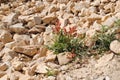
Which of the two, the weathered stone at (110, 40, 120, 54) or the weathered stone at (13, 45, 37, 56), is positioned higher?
the weathered stone at (110, 40, 120, 54)

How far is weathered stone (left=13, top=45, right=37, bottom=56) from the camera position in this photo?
15.6 ft

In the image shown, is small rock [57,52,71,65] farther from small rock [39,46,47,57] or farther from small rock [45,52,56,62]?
small rock [39,46,47,57]

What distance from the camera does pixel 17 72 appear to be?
446cm

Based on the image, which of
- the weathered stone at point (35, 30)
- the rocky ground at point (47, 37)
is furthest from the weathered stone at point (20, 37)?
the weathered stone at point (35, 30)

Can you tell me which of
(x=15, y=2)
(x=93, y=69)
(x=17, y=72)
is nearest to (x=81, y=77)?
(x=93, y=69)

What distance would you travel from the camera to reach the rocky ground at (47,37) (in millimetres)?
4152

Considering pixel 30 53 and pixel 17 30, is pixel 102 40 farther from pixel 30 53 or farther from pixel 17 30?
pixel 17 30

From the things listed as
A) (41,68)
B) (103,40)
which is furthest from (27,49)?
(103,40)

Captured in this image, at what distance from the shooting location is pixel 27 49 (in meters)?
4.78

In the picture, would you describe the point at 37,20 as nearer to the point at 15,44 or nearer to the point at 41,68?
the point at 15,44

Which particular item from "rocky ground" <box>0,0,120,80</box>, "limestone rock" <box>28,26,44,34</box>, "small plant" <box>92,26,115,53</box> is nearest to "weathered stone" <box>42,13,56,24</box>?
"rocky ground" <box>0,0,120,80</box>

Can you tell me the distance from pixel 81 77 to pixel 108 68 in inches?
11.2

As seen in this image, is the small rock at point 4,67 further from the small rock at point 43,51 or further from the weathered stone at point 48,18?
the weathered stone at point 48,18

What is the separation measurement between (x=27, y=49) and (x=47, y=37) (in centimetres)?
36
